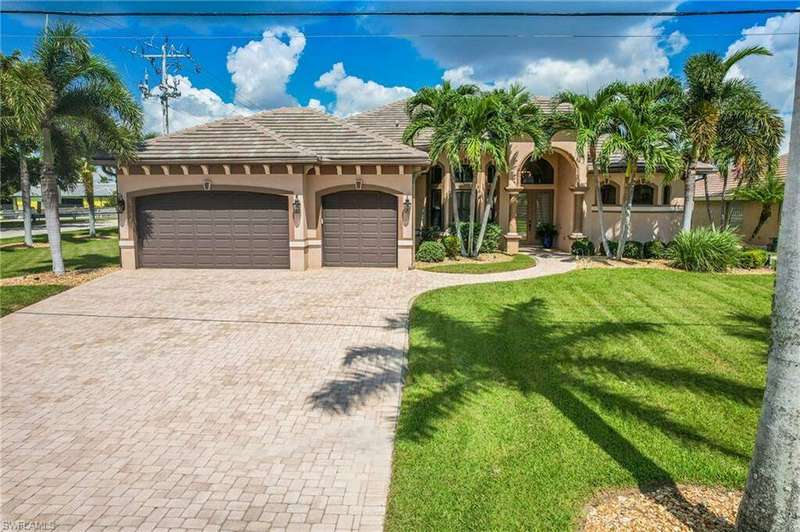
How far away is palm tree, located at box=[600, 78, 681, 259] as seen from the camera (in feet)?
51.4

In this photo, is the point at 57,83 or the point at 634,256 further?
the point at 634,256

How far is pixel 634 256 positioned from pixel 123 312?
57.7 ft

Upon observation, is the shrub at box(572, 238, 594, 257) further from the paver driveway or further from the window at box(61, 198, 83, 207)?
the window at box(61, 198, 83, 207)

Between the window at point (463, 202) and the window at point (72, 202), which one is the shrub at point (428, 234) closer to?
the window at point (463, 202)

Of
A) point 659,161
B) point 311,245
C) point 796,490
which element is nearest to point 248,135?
point 311,245

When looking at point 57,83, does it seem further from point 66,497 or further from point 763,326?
point 763,326

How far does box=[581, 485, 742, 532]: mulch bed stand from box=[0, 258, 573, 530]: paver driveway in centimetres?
207

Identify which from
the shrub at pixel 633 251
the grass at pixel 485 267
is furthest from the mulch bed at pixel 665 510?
the shrub at pixel 633 251

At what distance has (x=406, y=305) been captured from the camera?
12219mm

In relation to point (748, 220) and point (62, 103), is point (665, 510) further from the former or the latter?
point (748, 220)

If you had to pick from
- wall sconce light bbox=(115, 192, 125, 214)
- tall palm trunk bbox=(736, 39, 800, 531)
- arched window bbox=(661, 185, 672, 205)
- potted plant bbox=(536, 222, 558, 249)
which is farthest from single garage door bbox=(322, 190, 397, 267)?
tall palm trunk bbox=(736, 39, 800, 531)

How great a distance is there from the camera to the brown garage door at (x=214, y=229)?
16938 millimetres

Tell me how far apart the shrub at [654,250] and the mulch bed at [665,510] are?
1567 cm

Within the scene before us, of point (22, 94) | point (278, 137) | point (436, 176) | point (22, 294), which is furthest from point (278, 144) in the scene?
point (22, 294)
